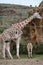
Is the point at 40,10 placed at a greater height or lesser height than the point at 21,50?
greater

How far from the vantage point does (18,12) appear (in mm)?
14656

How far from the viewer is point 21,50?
→ 8.43 m

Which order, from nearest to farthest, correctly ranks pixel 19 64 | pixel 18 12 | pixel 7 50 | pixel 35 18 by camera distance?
pixel 19 64 < pixel 7 50 < pixel 35 18 < pixel 18 12

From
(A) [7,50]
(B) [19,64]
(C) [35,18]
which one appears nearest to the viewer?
(B) [19,64]

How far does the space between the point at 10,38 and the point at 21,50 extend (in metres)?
0.60

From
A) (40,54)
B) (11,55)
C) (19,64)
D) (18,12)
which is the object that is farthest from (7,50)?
(18,12)

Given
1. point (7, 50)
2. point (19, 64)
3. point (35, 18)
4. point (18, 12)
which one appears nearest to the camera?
point (19, 64)

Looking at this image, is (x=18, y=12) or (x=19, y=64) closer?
(x=19, y=64)

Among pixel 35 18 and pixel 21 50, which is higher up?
pixel 35 18

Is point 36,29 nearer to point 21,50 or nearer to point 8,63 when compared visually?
point 21,50

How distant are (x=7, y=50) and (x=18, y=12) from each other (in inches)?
268

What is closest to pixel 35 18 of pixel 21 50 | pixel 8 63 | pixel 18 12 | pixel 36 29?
pixel 36 29

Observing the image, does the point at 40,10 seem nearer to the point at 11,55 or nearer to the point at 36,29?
the point at 36,29

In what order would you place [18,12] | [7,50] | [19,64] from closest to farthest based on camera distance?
[19,64] < [7,50] < [18,12]
